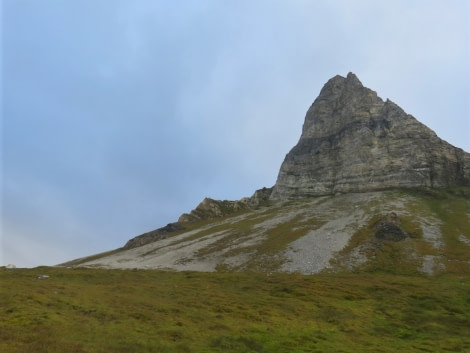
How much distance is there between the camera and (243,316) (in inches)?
1612

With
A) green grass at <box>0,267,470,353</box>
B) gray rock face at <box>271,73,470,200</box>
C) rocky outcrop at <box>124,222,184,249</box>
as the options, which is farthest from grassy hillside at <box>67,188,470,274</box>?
rocky outcrop at <box>124,222,184,249</box>

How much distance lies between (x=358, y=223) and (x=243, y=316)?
79.5m

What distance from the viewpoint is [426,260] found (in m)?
76.6

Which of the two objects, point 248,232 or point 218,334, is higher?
point 248,232

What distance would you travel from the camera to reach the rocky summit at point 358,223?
271ft

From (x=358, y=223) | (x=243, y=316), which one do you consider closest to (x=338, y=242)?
(x=358, y=223)

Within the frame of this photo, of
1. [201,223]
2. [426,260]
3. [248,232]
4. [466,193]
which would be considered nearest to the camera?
[426,260]

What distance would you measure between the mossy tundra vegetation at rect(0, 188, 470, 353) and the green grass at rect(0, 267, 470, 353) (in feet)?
0.39

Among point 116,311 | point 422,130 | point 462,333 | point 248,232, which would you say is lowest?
point 462,333

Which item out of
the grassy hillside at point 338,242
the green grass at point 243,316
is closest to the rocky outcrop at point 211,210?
the grassy hillside at point 338,242

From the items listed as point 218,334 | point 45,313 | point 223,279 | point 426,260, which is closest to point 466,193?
point 426,260

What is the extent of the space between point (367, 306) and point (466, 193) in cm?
12091

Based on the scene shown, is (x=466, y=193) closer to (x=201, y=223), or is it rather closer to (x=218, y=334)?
(x=201, y=223)

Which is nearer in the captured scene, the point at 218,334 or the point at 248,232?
the point at 218,334
